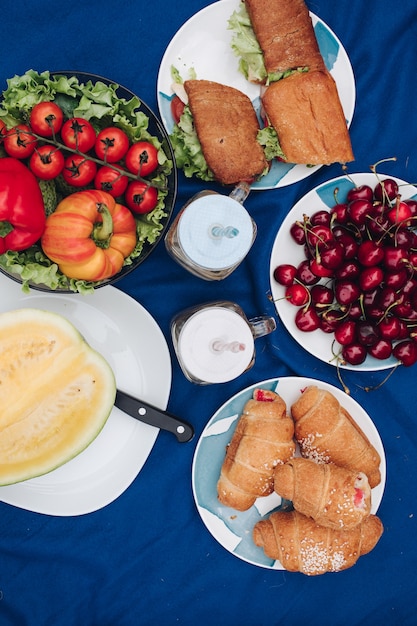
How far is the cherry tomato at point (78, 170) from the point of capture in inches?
40.9

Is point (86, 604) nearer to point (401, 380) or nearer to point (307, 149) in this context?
point (401, 380)

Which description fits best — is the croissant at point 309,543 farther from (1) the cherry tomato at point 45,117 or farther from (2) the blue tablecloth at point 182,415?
(1) the cherry tomato at point 45,117

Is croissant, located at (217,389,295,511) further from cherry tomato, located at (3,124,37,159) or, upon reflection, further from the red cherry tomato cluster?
cherry tomato, located at (3,124,37,159)

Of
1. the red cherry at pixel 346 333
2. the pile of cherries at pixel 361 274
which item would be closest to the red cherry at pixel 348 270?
the pile of cherries at pixel 361 274

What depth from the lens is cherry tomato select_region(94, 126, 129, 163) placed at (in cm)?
104

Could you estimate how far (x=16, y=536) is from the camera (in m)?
1.27

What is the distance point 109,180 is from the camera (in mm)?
1059

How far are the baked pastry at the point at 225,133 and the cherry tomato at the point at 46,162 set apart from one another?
0.30 metres

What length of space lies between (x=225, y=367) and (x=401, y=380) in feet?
1.51

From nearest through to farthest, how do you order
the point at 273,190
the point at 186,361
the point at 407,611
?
the point at 186,361 < the point at 273,190 < the point at 407,611

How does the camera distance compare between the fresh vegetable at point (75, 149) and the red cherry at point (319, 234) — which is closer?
the fresh vegetable at point (75, 149)

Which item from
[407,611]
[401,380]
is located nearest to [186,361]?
[401,380]

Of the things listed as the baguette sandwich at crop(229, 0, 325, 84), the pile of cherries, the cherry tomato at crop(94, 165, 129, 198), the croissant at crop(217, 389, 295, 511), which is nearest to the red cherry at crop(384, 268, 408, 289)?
the pile of cherries

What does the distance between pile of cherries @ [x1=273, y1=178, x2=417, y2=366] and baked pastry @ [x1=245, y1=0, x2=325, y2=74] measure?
298 mm
